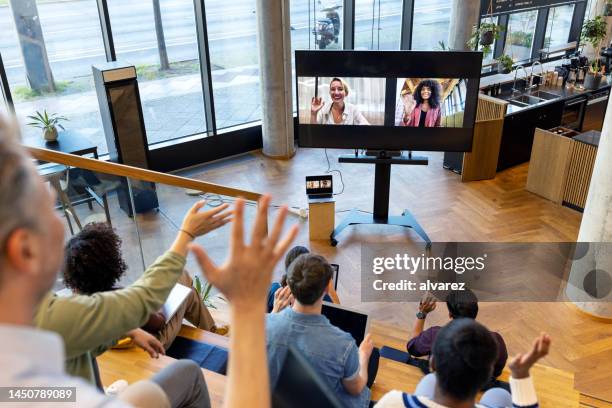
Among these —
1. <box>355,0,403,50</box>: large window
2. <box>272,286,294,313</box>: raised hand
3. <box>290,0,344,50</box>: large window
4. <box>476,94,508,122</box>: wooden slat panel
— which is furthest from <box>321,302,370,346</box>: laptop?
<box>355,0,403,50</box>: large window

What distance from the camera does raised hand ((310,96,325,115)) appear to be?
6.43m

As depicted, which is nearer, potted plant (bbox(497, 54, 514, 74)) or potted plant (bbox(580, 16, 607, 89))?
potted plant (bbox(497, 54, 514, 74))

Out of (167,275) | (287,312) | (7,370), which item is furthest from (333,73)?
(7,370)

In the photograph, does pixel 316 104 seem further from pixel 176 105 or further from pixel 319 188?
pixel 176 105

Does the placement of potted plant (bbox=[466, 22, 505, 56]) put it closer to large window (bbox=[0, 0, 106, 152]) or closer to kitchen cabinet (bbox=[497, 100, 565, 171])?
kitchen cabinet (bbox=[497, 100, 565, 171])

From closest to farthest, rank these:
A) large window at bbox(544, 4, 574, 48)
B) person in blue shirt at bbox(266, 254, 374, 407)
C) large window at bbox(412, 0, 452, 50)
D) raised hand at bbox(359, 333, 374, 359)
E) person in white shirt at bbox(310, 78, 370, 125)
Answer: person in blue shirt at bbox(266, 254, 374, 407), raised hand at bbox(359, 333, 374, 359), person in white shirt at bbox(310, 78, 370, 125), large window at bbox(412, 0, 452, 50), large window at bbox(544, 4, 574, 48)

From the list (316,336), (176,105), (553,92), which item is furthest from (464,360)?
(553,92)

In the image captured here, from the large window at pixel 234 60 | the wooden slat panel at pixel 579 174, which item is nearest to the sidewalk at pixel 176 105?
the large window at pixel 234 60

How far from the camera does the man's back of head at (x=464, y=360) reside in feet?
6.36

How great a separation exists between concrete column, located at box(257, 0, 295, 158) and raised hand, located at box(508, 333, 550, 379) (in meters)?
6.61

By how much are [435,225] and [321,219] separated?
1379mm

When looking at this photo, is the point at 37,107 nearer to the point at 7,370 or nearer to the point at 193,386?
the point at 193,386

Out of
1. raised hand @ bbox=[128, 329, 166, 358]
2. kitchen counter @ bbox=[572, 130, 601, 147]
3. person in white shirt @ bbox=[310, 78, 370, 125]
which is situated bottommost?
kitchen counter @ bbox=[572, 130, 601, 147]

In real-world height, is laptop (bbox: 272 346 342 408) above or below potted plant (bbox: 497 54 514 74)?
above
